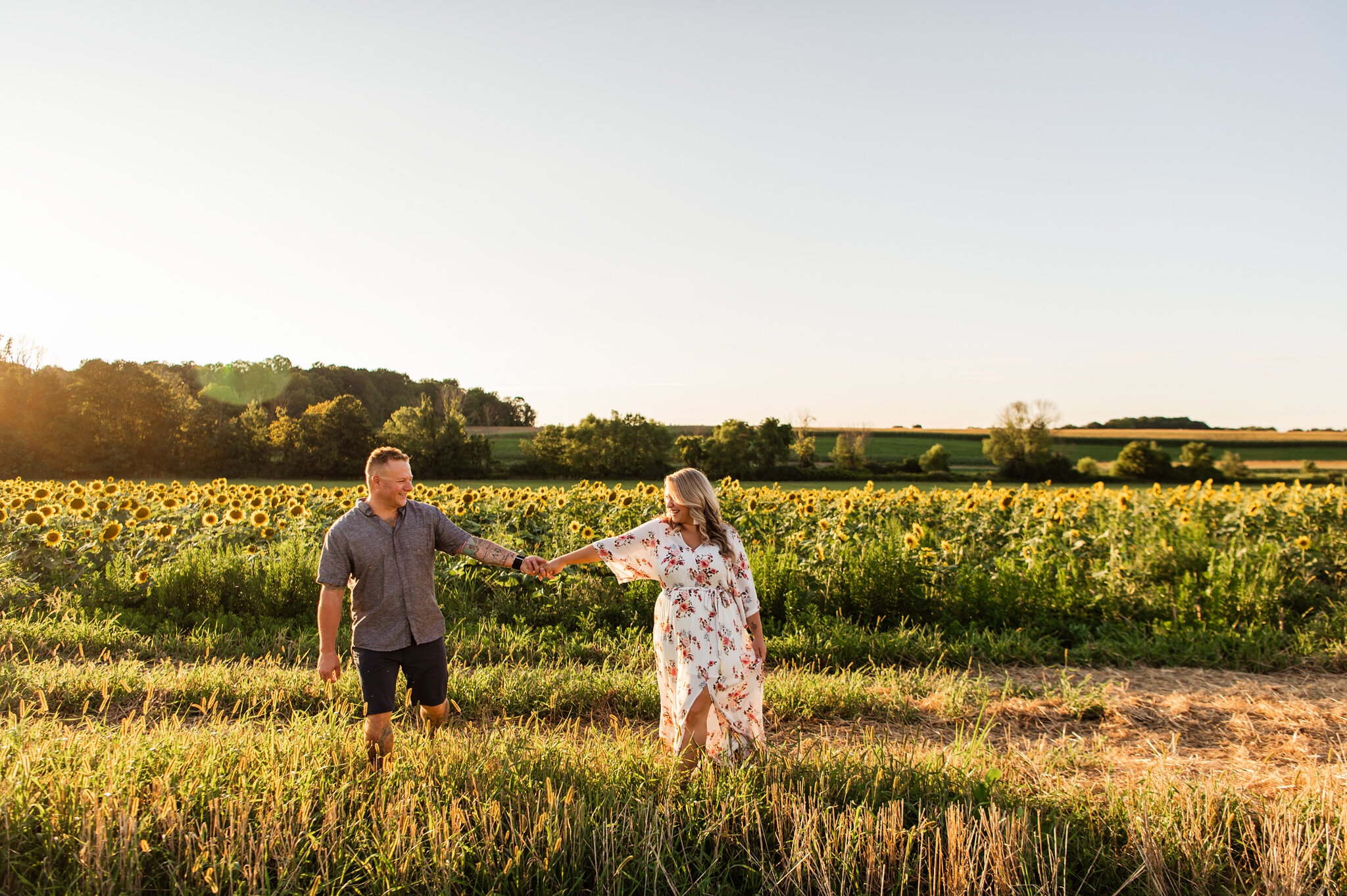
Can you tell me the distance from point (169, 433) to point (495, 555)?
4382cm

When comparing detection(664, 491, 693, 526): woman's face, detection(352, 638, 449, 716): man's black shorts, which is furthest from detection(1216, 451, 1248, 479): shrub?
detection(352, 638, 449, 716): man's black shorts

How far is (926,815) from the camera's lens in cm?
288

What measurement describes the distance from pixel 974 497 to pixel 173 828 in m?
8.92

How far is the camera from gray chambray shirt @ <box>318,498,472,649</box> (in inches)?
143

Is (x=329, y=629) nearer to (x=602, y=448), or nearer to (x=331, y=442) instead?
(x=602, y=448)

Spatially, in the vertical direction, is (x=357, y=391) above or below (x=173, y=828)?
above

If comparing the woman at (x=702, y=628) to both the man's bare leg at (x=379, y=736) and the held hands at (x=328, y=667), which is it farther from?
the held hands at (x=328, y=667)

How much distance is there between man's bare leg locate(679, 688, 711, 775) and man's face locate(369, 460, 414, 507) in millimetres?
1759

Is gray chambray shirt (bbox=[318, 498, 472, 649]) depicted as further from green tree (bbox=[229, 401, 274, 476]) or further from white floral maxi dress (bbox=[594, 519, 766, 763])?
green tree (bbox=[229, 401, 274, 476])

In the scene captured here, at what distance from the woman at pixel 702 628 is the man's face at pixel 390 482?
1.13 metres

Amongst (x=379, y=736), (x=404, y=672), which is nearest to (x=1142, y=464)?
(x=404, y=672)

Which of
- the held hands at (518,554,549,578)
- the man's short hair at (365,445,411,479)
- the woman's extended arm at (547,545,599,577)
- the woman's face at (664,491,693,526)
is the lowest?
the held hands at (518,554,549,578)

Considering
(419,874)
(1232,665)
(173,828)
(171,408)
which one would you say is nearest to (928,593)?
(1232,665)

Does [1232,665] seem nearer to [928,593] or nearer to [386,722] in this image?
[928,593]
